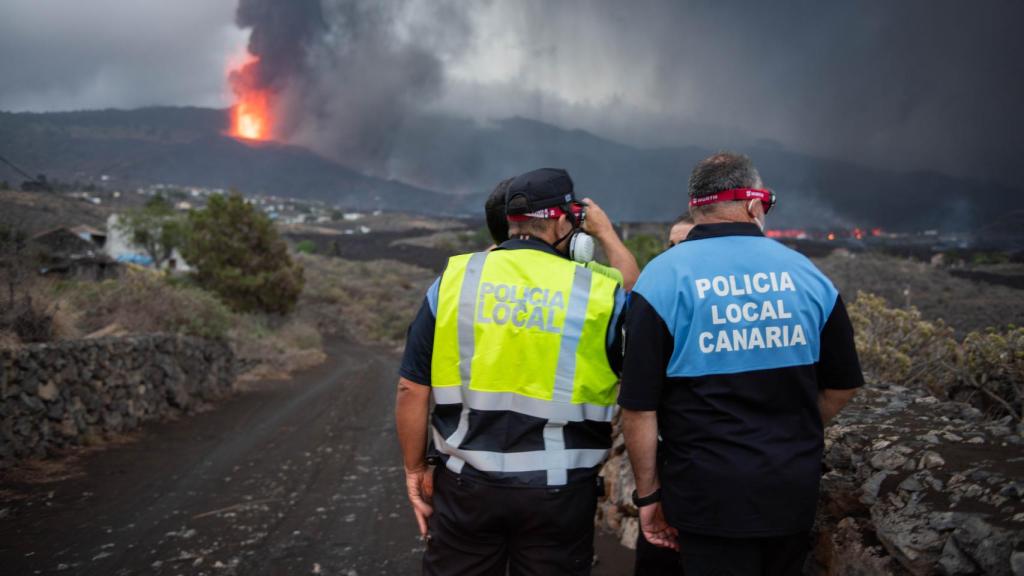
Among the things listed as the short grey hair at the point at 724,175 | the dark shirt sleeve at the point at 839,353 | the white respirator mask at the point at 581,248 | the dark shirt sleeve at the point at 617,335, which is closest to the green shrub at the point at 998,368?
the dark shirt sleeve at the point at 839,353

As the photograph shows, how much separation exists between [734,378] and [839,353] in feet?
1.62

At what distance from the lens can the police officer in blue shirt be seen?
2240mm

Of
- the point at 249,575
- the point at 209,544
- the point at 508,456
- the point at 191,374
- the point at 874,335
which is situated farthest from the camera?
the point at 191,374

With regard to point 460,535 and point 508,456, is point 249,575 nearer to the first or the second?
point 460,535

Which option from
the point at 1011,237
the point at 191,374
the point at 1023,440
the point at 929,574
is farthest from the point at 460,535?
the point at 191,374

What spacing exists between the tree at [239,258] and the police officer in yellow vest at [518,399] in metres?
26.2

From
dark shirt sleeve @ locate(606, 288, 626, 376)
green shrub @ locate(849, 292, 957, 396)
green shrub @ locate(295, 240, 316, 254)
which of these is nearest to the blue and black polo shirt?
dark shirt sleeve @ locate(606, 288, 626, 376)

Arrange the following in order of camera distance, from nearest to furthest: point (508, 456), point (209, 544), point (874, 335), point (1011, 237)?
point (508, 456)
point (209, 544)
point (874, 335)
point (1011, 237)

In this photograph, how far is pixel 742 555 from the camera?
7.42ft

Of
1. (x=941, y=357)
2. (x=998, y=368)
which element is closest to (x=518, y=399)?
(x=998, y=368)

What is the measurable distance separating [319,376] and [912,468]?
727 inches

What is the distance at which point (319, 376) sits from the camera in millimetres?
19422

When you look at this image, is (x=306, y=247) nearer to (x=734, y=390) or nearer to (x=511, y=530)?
(x=511, y=530)

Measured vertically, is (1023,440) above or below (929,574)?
above
